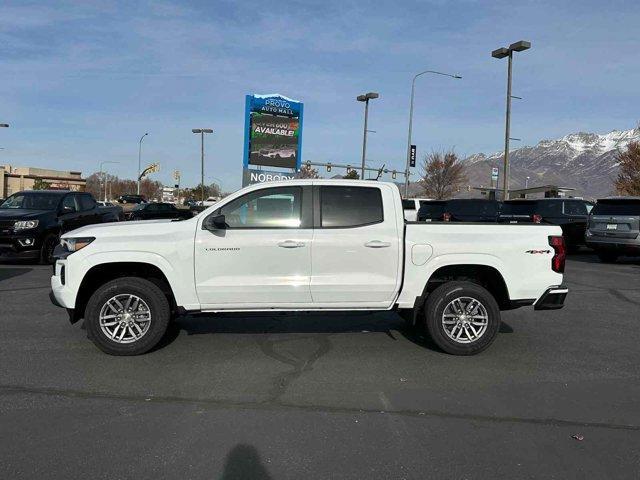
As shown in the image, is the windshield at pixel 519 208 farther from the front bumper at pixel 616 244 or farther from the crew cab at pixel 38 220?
the crew cab at pixel 38 220

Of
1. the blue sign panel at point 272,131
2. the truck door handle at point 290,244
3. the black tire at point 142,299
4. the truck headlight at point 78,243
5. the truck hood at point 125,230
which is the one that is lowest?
the black tire at point 142,299

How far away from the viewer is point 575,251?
1934cm

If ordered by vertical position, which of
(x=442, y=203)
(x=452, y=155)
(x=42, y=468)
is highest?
(x=452, y=155)

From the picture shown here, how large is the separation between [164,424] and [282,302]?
2.06m

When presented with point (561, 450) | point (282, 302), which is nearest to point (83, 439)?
point (282, 302)

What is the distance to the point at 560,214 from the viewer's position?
18203 mm

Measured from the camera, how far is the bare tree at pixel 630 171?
116 feet

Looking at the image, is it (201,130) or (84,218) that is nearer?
(84,218)

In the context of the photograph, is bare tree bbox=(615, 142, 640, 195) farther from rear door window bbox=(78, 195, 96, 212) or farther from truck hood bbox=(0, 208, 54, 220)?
truck hood bbox=(0, 208, 54, 220)

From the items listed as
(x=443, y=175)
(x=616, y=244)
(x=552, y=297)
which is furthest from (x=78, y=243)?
(x=443, y=175)

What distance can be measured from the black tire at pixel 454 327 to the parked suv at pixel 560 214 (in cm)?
1287

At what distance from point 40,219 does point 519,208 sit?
46.6 ft

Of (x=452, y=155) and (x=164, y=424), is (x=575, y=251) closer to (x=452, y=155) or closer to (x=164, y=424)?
(x=164, y=424)

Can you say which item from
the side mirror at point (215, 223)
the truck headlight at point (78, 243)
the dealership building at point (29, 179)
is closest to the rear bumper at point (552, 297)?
the side mirror at point (215, 223)
